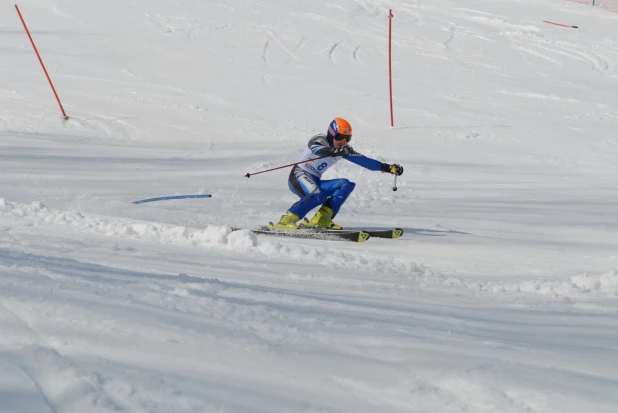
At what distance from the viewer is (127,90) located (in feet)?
56.3

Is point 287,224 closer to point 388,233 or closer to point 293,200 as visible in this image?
point 388,233

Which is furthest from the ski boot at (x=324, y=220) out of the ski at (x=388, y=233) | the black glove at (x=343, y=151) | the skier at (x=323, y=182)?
the black glove at (x=343, y=151)

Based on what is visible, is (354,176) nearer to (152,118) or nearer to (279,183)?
(279,183)

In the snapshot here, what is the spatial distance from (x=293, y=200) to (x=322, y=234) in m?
2.41

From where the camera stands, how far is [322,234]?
8.35 metres

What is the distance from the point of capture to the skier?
8344 mm

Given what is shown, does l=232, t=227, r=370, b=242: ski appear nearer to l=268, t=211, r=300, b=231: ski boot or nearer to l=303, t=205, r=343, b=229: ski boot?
l=268, t=211, r=300, b=231: ski boot

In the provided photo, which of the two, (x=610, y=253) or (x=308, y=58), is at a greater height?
(x=308, y=58)

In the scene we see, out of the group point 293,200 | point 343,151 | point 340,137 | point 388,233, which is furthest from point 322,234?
point 293,200

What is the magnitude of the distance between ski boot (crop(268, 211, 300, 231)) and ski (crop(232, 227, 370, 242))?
0.05 metres

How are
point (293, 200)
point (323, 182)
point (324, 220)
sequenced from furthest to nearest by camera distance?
point (293, 200) < point (323, 182) < point (324, 220)

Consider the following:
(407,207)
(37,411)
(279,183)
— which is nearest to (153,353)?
(37,411)

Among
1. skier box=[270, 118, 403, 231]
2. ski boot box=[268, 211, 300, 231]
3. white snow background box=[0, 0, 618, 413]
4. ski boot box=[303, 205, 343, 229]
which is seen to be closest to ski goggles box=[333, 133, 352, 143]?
skier box=[270, 118, 403, 231]

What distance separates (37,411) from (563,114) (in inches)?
624
